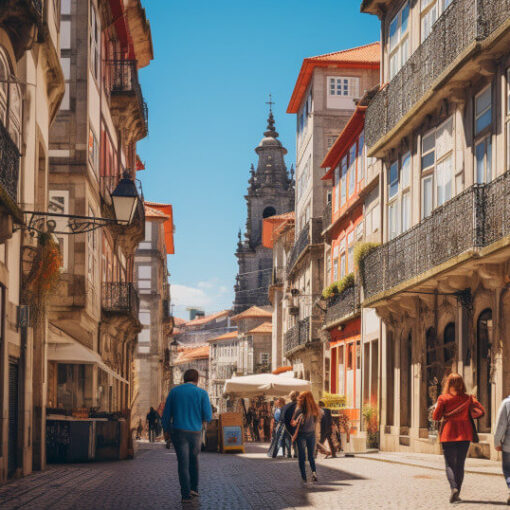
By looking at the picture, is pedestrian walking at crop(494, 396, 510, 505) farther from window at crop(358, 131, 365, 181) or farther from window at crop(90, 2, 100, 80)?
window at crop(358, 131, 365, 181)

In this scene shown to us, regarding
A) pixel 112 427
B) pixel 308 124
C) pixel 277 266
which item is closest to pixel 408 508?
pixel 112 427

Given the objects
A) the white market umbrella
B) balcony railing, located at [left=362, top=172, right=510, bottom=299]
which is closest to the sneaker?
balcony railing, located at [left=362, top=172, right=510, bottom=299]

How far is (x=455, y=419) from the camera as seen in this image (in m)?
12.5

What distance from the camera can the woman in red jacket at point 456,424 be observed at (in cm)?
1238

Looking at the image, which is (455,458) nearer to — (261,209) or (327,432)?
(327,432)

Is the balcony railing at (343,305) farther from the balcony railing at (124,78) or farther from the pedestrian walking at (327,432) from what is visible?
the balcony railing at (124,78)

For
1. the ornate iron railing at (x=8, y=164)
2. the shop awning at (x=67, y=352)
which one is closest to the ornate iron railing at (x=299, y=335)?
the shop awning at (x=67, y=352)

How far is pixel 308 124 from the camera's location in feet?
158

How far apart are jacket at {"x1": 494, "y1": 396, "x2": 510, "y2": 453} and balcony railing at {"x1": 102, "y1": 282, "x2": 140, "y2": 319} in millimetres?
20687

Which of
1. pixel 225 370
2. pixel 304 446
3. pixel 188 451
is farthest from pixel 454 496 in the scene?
pixel 225 370

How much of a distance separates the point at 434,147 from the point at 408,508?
13.4 meters

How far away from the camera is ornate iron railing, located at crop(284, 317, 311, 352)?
46156 millimetres

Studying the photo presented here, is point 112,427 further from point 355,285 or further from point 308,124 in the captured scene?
point 308,124

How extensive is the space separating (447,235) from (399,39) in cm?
847
